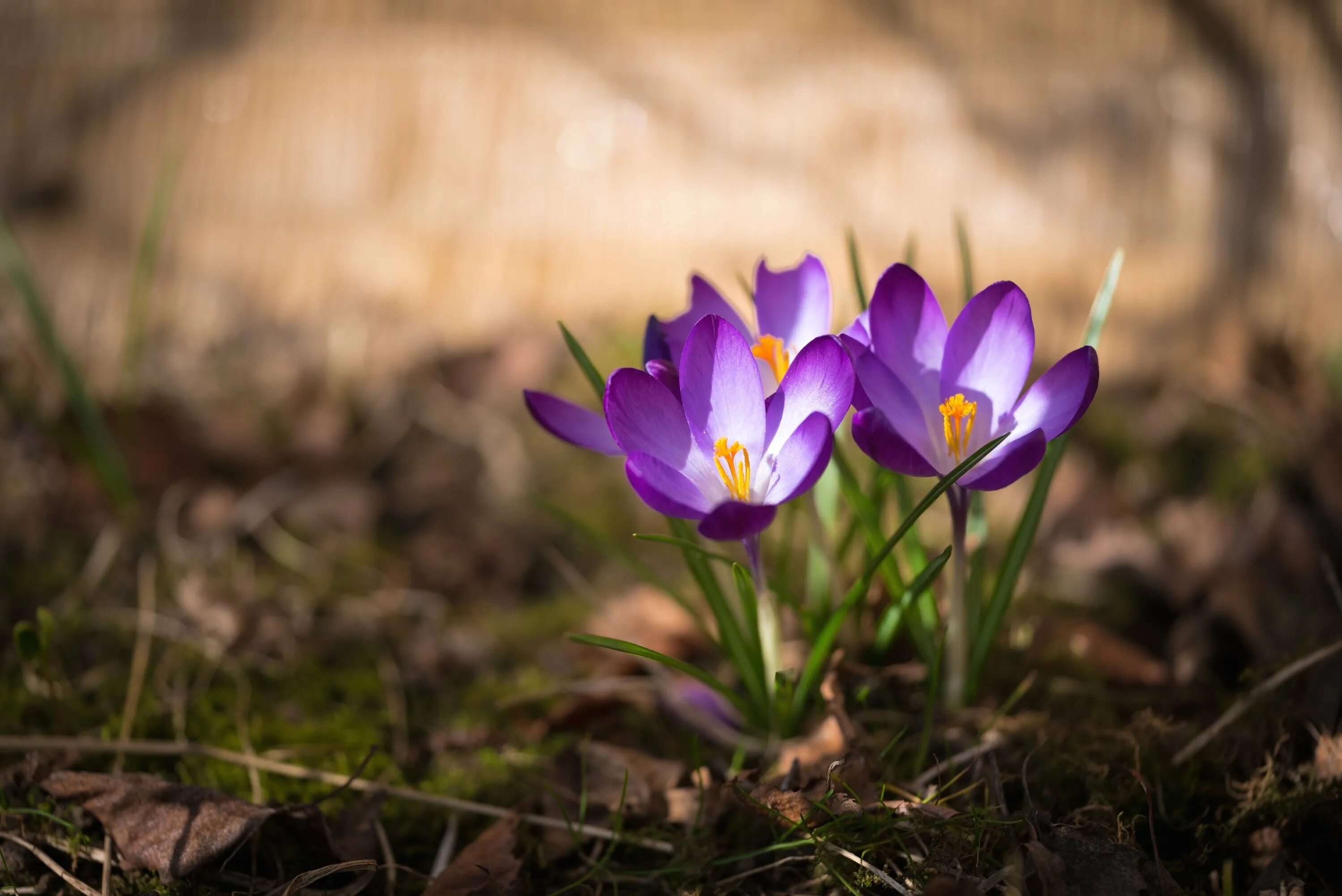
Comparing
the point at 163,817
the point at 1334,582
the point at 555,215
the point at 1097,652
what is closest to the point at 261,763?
the point at 163,817

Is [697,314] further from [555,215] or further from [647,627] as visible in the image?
[555,215]

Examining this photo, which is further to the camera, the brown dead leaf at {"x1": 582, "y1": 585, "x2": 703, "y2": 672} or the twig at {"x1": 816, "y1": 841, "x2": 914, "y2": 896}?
the brown dead leaf at {"x1": 582, "y1": 585, "x2": 703, "y2": 672}

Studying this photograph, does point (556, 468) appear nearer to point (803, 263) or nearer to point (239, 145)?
point (803, 263)

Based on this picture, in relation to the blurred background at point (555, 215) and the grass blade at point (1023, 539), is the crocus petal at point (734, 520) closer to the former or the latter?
the grass blade at point (1023, 539)

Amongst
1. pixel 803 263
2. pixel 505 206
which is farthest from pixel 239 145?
pixel 803 263

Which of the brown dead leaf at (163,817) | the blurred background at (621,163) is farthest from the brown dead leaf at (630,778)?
the blurred background at (621,163)

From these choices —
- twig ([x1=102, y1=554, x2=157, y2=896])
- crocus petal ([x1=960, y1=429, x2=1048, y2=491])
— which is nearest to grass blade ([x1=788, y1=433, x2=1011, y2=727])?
crocus petal ([x1=960, y1=429, x2=1048, y2=491])

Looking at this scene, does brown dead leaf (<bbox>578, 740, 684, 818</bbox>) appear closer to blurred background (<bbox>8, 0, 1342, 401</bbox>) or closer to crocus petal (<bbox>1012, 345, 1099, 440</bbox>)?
crocus petal (<bbox>1012, 345, 1099, 440</bbox>)
